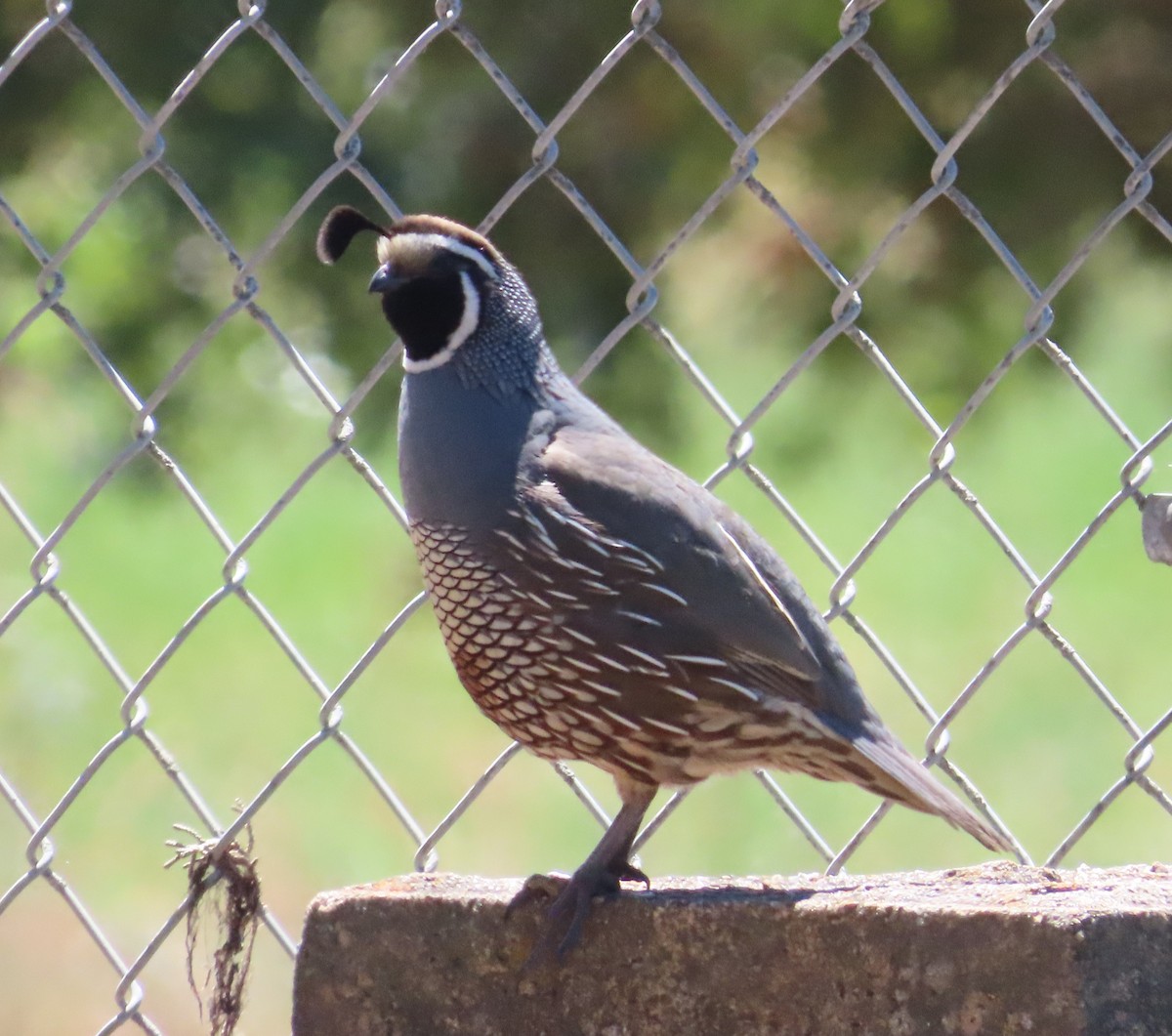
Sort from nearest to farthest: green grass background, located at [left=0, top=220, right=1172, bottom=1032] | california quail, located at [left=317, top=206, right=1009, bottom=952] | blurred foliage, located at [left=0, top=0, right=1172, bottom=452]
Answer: california quail, located at [left=317, top=206, right=1009, bottom=952] → blurred foliage, located at [left=0, top=0, right=1172, bottom=452] → green grass background, located at [left=0, top=220, right=1172, bottom=1032]

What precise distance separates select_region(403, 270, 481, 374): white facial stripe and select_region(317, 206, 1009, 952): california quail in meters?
0.06

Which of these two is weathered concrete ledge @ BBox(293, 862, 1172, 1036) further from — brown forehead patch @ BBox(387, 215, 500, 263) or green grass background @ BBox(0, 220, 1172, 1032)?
green grass background @ BBox(0, 220, 1172, 1032)

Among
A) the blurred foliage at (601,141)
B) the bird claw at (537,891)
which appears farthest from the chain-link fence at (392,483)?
the bird claw at (537,891)

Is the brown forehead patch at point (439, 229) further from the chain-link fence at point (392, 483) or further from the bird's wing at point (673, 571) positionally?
the bird's wing at point (673, 571)

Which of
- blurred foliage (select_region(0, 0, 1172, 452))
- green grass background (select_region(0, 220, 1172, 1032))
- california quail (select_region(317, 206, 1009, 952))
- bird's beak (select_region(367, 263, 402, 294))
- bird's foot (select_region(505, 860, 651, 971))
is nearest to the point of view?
bird's foot (select_region(505, 860, 651, 971))

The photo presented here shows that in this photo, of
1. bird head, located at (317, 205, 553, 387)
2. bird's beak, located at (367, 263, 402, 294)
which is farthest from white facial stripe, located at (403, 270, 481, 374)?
bird's beak, located at (367, 263, 402, 294)

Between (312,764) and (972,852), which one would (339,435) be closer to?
(972,852)

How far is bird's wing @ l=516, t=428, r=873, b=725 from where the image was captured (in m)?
2.43

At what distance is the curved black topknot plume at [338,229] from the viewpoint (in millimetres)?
2602

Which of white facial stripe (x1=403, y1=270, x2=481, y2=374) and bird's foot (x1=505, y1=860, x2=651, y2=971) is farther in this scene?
white facial stripe (x1=403, y1=270, x2=481, y2=374)

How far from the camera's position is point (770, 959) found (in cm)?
204

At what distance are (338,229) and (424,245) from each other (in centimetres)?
16

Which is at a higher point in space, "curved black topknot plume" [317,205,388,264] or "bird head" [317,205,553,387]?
"curved black topknot plume" [317,205,388,264]

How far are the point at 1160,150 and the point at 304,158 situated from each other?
1.91 m
